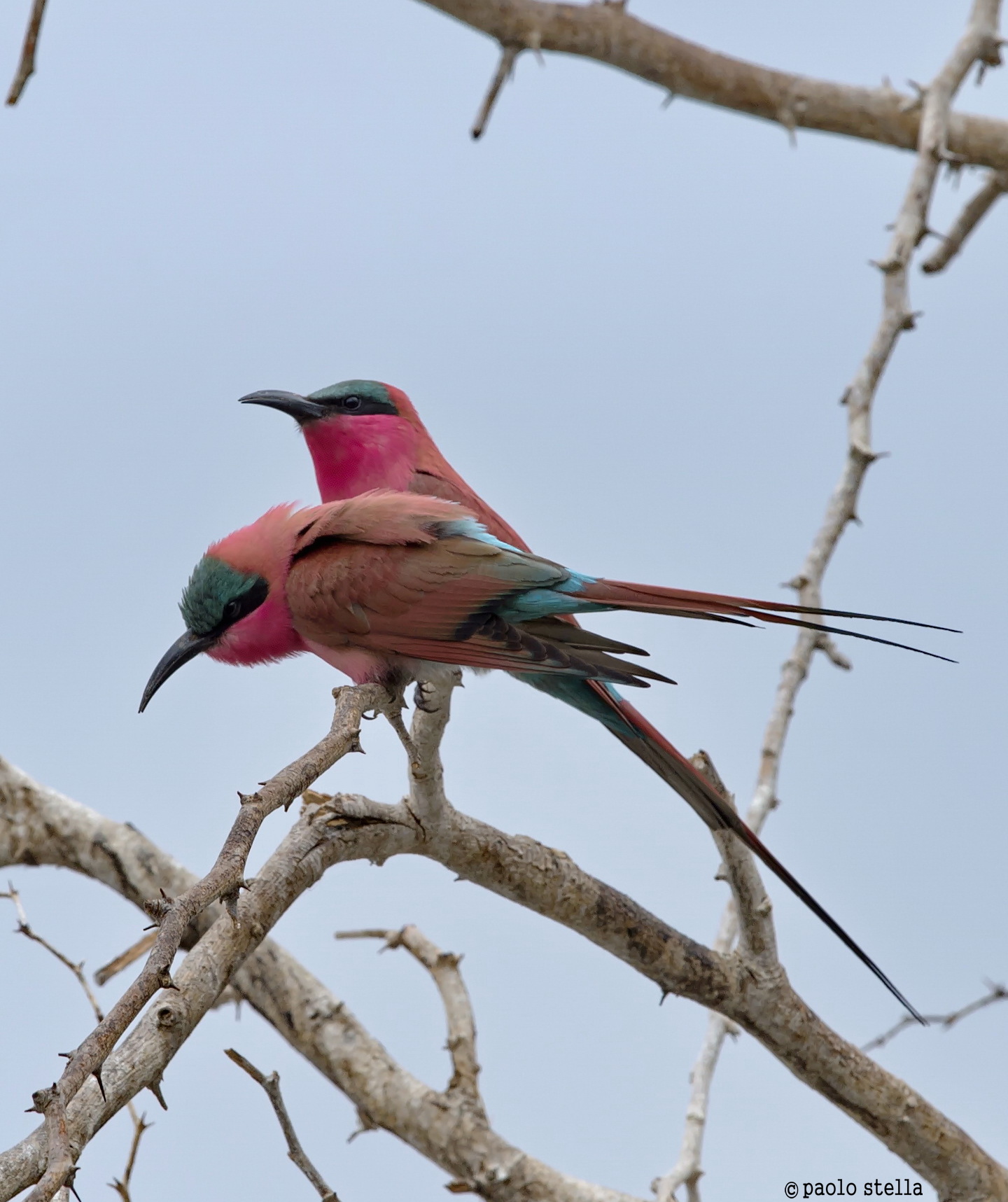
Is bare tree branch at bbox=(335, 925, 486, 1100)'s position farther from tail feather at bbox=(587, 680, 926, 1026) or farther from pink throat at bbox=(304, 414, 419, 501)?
pink throat at bbox=(304, 414, 419, 501)

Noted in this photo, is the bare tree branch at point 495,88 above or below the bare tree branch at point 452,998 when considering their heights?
above

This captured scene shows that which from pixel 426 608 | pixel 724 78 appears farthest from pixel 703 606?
pixel 724 78

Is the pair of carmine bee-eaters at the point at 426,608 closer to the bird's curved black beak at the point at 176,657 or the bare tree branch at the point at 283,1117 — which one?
the bird's curved black beak at the point at 176,657

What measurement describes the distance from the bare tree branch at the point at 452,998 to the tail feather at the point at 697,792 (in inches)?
32.7

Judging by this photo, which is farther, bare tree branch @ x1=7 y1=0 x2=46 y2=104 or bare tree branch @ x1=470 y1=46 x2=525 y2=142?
bare tree branch @ x1=470 y1=46 x2=525 y2=142

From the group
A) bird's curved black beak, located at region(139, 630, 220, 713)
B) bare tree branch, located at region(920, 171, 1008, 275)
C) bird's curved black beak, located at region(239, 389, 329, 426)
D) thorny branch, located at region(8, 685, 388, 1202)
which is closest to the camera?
thorny branch, located at region(8, 685, 388, 1202)

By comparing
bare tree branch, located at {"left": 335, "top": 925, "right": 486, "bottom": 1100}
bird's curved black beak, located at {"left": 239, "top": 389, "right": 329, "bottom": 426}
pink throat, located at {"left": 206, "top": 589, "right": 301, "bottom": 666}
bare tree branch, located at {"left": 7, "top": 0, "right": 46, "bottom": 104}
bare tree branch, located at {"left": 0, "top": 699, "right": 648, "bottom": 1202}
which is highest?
bird's curved black beak, located at {"left": 239, "top": 389, "right": 329, "bottom": 426}

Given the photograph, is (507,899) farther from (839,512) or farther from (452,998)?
(839,512)

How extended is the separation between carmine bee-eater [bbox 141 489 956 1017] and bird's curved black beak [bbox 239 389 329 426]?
2.22ft

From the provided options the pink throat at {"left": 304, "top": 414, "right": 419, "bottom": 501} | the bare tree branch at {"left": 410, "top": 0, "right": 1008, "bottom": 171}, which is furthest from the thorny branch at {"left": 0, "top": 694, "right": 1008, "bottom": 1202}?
the bare tree branch at {"left": 410, "top": 0, "right": 1008, "bottom": 171}

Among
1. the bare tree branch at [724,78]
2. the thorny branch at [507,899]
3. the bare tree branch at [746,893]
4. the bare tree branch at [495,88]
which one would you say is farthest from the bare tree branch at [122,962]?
the bare tree branch at [724,78]

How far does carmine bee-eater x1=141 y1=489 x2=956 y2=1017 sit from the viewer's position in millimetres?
2768

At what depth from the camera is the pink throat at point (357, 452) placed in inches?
155

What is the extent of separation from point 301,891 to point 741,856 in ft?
3.40
